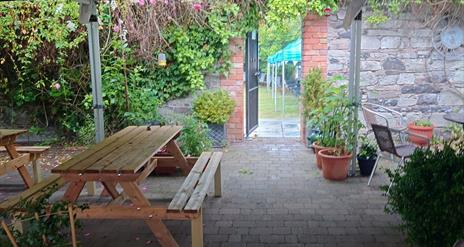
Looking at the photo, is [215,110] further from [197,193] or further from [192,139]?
[197,193]

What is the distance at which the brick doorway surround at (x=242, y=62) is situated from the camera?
639cm

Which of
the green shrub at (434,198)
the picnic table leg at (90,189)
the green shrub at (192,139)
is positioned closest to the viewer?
the green shrub at (434,198)

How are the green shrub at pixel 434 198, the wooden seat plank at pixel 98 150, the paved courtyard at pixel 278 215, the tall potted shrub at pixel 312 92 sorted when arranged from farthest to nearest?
the tall potted shrub at pixel 312 92, the paved courtyard at pixel 278 215, the wooden seat plank at pixel 98 150, the green shrub at pixel 434 198

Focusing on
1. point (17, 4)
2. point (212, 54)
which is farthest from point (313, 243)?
point (17, 4)

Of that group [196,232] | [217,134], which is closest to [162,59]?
[217,134]

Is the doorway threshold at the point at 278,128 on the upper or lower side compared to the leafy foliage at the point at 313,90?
lower

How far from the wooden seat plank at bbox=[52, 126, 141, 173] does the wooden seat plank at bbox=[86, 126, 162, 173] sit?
8 centimetres

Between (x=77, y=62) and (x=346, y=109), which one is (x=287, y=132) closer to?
(x=346, y=109)

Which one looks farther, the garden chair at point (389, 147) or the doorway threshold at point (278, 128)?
the doorway threshold at point (278, 128)

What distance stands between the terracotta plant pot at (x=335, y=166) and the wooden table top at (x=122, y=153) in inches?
67.7

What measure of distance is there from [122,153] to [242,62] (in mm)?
3785

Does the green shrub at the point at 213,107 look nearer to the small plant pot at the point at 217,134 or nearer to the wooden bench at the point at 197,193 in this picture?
the small plant pot at the point at 217,134

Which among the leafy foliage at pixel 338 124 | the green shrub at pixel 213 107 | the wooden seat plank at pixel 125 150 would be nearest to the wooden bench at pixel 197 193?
the wooden seat plank at pixel 125 150

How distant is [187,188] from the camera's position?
318 cm
